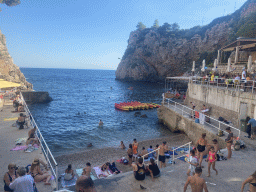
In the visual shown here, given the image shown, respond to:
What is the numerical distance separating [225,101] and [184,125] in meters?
4.16

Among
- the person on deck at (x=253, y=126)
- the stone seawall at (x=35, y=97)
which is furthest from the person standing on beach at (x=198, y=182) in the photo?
the stone seawall at (x=35, y=97)

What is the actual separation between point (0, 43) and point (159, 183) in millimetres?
89192

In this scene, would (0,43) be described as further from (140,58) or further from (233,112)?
(233,112)

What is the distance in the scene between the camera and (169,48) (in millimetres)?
84438

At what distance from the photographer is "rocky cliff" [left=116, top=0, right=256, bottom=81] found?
71.1m

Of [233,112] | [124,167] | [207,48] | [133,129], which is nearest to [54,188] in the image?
[124,167]

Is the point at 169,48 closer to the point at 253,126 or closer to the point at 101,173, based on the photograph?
the point at 253,126

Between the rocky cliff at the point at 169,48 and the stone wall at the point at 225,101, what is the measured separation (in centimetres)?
5757

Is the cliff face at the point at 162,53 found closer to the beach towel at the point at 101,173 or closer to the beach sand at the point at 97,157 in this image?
the beach sand at the point at 97,157

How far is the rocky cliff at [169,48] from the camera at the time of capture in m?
71.1

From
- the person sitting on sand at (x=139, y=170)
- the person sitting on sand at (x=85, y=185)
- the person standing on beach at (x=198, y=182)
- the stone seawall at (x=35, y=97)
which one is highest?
the person sitting on sand at (x=85, y=185)

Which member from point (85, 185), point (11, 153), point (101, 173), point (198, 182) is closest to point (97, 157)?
point (101, 173)

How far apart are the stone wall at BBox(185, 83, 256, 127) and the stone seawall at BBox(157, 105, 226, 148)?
8.37 feet

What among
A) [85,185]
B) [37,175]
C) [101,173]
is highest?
[85,185]
